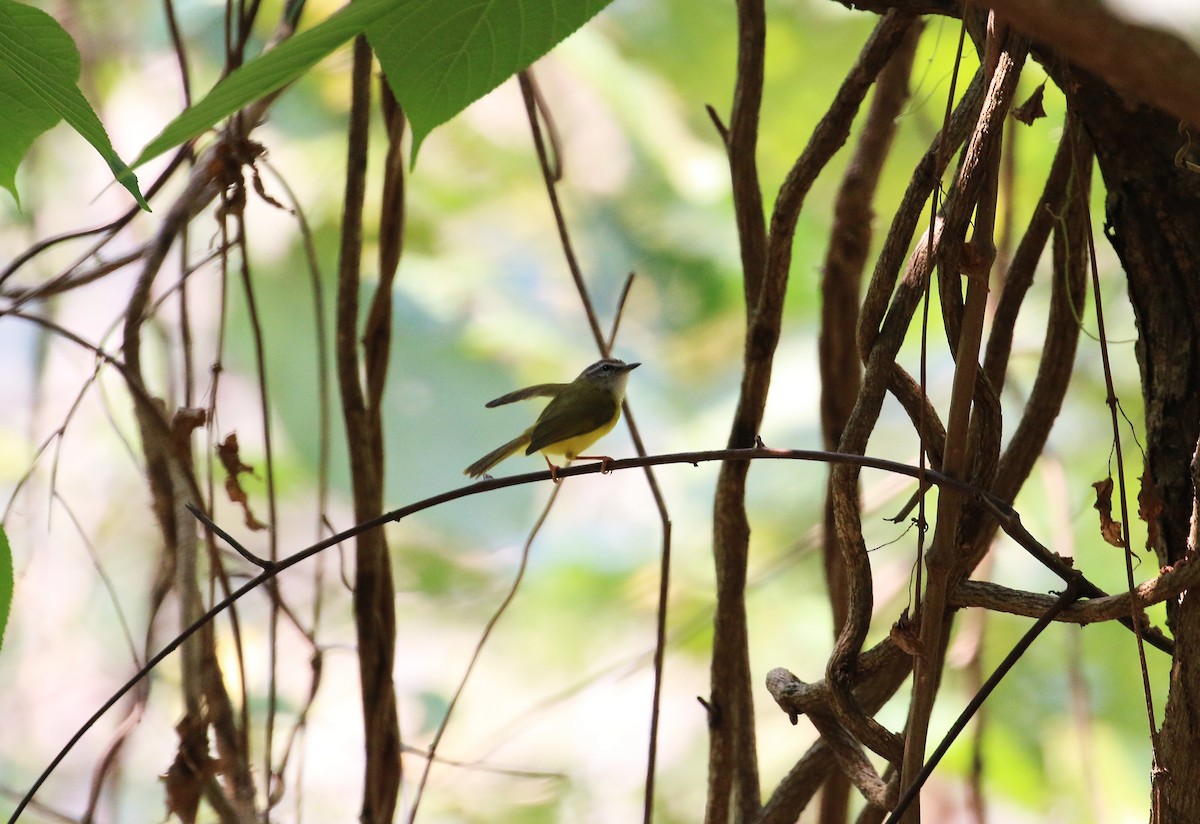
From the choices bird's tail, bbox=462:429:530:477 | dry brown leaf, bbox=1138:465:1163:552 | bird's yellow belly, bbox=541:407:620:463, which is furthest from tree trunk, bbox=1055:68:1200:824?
bird's yellow belly, bbox=541:407:620:463

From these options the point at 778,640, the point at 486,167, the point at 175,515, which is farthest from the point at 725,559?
the point at 486,167

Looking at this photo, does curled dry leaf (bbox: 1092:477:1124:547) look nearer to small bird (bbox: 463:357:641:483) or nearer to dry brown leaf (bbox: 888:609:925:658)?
dry brown leaf (bbox: 888:609:925:658)

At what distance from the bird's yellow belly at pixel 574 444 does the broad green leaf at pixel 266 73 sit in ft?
3.90

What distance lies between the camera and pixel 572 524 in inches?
100.0

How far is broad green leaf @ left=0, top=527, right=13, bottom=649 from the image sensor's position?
808 millimetres

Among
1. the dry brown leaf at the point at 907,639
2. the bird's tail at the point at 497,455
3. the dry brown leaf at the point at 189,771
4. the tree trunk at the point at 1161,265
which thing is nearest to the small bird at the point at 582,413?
the bird's tail at the point at 497,455

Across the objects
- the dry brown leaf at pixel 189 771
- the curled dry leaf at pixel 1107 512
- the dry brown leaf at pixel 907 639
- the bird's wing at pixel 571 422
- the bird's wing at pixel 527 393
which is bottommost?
the dry brown leaf at pixel 907 639

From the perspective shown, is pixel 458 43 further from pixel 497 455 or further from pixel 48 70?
pixel 497 455

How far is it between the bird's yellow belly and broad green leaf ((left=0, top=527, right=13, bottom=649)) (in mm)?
Answer: 1068

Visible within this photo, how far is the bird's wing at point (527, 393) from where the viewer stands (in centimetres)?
134

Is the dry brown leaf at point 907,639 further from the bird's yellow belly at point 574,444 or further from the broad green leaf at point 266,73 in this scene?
the bird's yellow belly at point 574,444

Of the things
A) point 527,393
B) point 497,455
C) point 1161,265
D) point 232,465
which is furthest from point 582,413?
point 1161,265

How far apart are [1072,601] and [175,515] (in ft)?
3.26

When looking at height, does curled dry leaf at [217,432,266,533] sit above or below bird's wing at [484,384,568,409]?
below
